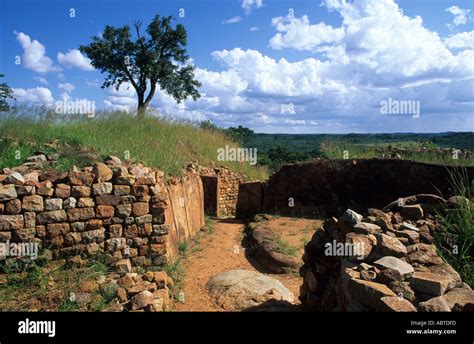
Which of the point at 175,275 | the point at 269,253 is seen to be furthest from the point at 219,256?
the point at 175,275

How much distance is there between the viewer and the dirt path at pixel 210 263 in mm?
5299

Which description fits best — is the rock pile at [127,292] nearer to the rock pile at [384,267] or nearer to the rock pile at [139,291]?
the rock pile at [139,291]

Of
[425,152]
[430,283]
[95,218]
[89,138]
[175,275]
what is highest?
[89,138]

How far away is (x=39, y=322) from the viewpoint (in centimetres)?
372

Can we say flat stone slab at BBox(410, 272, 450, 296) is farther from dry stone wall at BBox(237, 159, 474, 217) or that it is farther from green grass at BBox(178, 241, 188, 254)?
dry stone wall at BBox(237, 159, 474, 217)

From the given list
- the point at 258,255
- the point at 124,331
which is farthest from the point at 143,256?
the point at 258,255

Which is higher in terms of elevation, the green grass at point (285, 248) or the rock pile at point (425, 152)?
the rock pile at point (425, 152)

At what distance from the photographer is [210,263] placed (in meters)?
7.14

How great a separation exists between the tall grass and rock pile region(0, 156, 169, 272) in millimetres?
3848

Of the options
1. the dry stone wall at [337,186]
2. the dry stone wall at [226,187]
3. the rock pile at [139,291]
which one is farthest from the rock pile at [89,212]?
the dry stone wall at [337,186]

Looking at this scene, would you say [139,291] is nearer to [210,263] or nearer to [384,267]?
[210,263]

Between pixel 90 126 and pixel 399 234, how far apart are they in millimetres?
7045

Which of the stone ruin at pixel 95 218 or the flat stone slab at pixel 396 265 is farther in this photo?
the stone ruin at pixel 95 218

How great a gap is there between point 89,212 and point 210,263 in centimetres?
271
